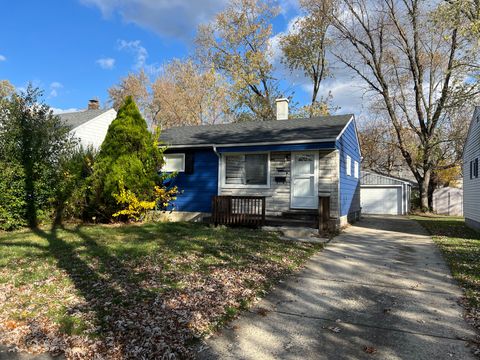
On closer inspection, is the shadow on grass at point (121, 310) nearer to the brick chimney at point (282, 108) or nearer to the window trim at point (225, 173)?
the window trim at point (225, 173)

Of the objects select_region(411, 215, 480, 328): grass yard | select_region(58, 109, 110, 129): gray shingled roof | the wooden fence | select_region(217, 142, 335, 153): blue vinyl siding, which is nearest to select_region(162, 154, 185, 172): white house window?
select_region(217, 142, 335, 153): blue vinyl siding

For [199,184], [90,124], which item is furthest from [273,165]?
[90,124]

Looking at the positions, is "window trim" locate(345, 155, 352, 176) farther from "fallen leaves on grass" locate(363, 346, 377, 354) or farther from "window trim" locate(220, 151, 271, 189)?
"fallen leaves on grass" locate(363, 346, 377, 354)

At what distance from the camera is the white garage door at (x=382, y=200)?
26156 mm

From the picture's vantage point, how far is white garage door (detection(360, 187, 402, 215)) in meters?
26.2

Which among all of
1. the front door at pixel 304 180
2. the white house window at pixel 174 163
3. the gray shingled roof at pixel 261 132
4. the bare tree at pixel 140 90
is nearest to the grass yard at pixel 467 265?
the front door at pixel 304 180

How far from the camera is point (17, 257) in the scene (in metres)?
6.56

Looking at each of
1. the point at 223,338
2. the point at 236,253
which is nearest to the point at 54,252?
the point at 236,253

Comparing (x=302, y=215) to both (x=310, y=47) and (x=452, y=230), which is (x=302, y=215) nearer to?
(x=452, y=230)

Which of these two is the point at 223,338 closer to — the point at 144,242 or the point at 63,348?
the point at 63,348

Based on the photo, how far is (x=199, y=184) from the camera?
13148mm

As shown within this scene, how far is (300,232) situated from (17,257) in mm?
6619

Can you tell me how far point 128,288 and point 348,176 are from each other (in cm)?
1091

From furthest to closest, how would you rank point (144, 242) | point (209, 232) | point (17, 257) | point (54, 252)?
1. point (209, 232)
2. point (144, 242)
3. point (54, 252)
4. point (17, 257)
